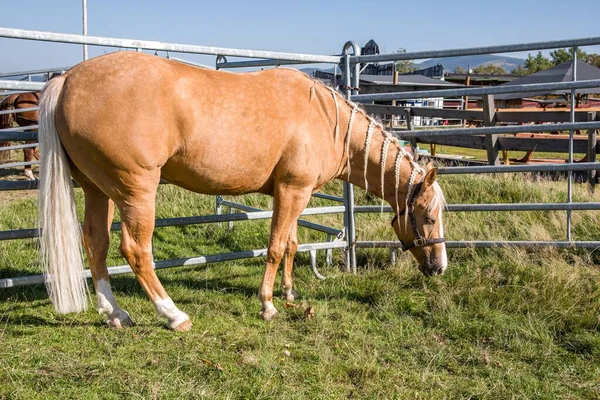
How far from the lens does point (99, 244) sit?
3719 millimetres

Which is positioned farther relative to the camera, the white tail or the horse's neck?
the horse's neck

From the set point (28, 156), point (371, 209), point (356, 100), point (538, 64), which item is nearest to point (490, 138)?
point (371, 209)

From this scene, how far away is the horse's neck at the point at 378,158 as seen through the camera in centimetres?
436

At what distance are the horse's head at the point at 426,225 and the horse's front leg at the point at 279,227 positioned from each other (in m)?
0.85

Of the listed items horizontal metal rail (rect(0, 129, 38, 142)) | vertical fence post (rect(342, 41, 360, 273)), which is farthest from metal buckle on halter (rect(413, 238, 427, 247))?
horizontal metal rail (rect(0, 129, 38, 142))

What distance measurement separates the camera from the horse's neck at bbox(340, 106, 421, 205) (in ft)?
14.3

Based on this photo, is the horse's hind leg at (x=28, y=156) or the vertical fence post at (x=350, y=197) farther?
the horse's hind leg at (x=28, y=156)

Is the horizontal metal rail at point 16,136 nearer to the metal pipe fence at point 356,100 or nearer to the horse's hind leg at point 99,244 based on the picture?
the metal pipe fence at point 356,100

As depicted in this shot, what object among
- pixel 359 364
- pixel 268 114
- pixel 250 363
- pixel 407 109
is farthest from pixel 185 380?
pixel 407 109

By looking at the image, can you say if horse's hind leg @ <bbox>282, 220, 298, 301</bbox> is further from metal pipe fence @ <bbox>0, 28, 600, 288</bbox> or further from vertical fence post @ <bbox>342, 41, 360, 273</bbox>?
vertical fence post @ <bbox>342, 41, 360, 273</bbox>

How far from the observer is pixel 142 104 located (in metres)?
3.22

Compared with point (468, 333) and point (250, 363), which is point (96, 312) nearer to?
point (250, 363)

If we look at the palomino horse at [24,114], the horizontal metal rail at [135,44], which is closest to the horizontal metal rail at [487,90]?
the horizontal metal rail at [135,44]

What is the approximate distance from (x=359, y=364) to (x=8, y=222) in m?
5.06
